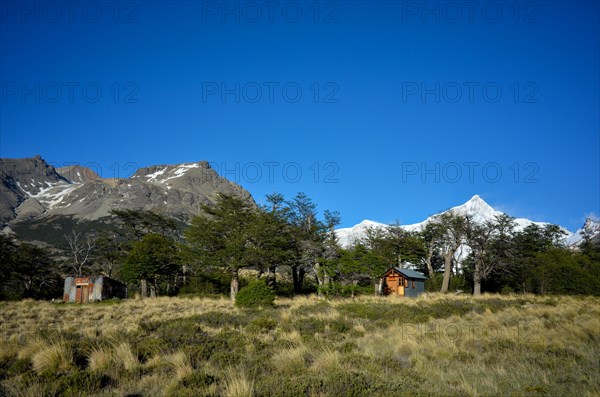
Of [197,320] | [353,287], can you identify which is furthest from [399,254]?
[197,320]

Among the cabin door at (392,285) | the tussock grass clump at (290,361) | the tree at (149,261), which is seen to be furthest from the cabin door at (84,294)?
the tussock grass clump at (290,361)

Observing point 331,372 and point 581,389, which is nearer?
point 581,389

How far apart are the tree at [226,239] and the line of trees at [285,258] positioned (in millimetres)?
103

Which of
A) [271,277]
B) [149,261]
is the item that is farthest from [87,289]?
[271,277]

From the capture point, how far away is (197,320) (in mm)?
15617

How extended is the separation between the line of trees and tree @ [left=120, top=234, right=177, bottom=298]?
11cm

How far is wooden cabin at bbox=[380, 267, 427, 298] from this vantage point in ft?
137

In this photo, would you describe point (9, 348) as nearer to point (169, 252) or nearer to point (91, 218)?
point (169, 252)

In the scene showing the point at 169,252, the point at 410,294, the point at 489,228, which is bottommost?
the point at 410,294

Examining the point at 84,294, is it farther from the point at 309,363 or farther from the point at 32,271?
the point at 309,363

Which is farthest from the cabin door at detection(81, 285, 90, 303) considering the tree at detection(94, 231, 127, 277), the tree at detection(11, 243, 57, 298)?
the tree at detection(94, 231, 127, 277)

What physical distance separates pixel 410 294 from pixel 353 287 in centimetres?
892

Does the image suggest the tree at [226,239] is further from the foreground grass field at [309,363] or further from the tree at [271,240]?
the foreground grass field at [309,363]

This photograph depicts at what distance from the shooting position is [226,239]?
124ft
